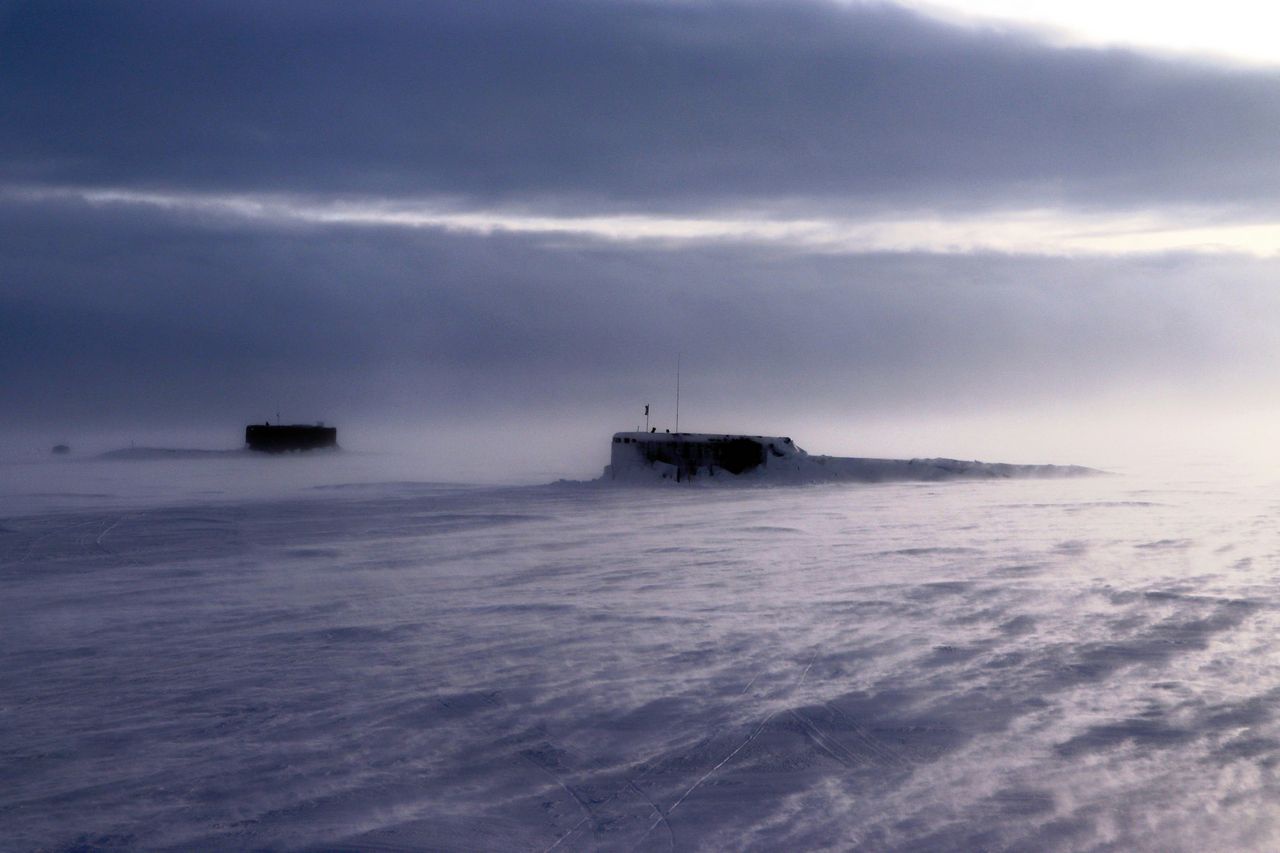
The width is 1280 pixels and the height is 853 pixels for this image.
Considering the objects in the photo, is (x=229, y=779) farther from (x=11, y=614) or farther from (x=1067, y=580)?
(x=1067, y=580)

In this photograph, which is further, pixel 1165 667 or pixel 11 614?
pixel 11 614

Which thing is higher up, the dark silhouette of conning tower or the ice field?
the dark silhouette of conning tower

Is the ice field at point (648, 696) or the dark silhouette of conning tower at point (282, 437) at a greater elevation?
the dark silhouette of conning tower at point (282, 437)

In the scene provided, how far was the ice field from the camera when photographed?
6.30 metres

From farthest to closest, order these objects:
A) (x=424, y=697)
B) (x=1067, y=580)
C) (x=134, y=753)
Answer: (x=1067, y=580)
(x=424, y=697)
(x=134, y=753)

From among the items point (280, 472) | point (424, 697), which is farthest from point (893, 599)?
point (280, 472)

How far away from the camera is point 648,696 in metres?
8.85

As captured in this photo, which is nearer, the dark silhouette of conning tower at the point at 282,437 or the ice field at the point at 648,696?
the ice field at the point at 648,696

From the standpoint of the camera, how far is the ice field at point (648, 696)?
20.7 ft

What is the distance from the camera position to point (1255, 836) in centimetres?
596

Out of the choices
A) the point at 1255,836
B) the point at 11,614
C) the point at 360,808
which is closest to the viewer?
the point at 1255,836

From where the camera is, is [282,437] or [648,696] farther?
[282,437]

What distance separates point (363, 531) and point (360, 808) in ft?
54.1

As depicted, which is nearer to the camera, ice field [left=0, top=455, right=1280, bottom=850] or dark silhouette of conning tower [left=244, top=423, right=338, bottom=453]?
ice field [left=0, top=455, right=1280, bottom=850]
